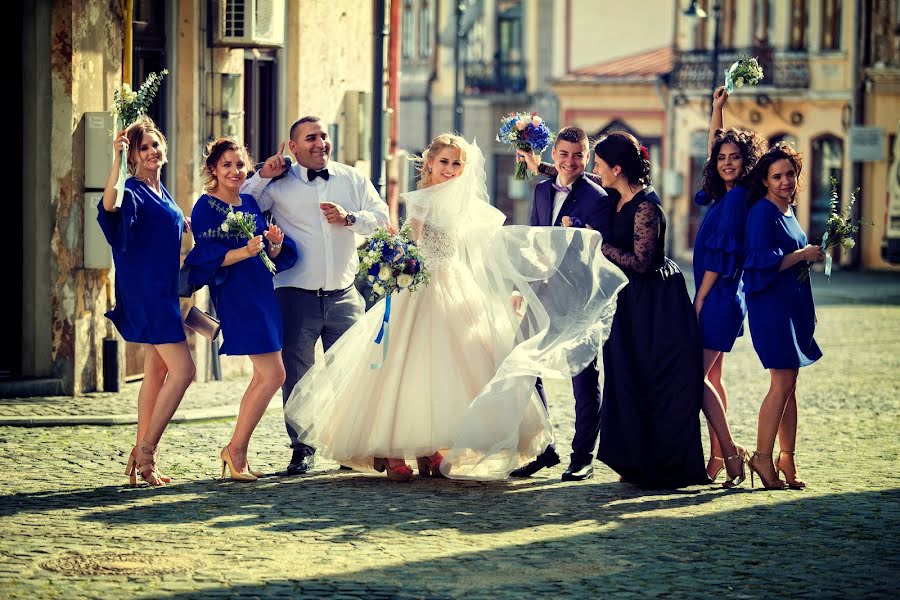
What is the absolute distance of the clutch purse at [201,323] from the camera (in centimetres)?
970

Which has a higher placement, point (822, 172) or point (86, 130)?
point (822, 172)

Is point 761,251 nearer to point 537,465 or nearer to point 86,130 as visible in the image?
point 537,465

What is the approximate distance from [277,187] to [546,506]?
246cm

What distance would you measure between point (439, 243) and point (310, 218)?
2.59 feet

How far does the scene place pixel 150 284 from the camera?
30.8ft

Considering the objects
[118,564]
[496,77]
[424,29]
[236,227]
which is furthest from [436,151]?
[424,29]

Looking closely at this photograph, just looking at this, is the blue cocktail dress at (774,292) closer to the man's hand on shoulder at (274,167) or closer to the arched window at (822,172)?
the man's hand on shoulder at (274,167)

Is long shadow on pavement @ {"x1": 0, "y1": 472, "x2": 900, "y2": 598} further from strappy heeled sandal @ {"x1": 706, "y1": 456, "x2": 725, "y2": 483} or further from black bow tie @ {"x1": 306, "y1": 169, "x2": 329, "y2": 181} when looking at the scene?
black bow tie @ {"x1": 306, "y1": 169, "x2": 329, "y2": 181}

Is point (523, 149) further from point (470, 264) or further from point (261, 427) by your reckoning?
point (261, 427)

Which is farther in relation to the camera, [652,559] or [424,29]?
[424,29]

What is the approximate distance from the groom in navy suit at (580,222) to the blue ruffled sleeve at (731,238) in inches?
24.0

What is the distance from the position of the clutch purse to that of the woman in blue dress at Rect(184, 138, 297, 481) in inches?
8.3

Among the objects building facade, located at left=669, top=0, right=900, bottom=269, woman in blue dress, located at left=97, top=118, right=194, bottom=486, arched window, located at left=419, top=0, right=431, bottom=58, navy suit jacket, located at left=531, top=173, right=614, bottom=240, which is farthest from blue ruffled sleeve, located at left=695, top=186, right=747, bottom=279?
arched window, located at left=419, top=0, right=431, bottom=58

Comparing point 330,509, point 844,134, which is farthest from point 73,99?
point 844,134
